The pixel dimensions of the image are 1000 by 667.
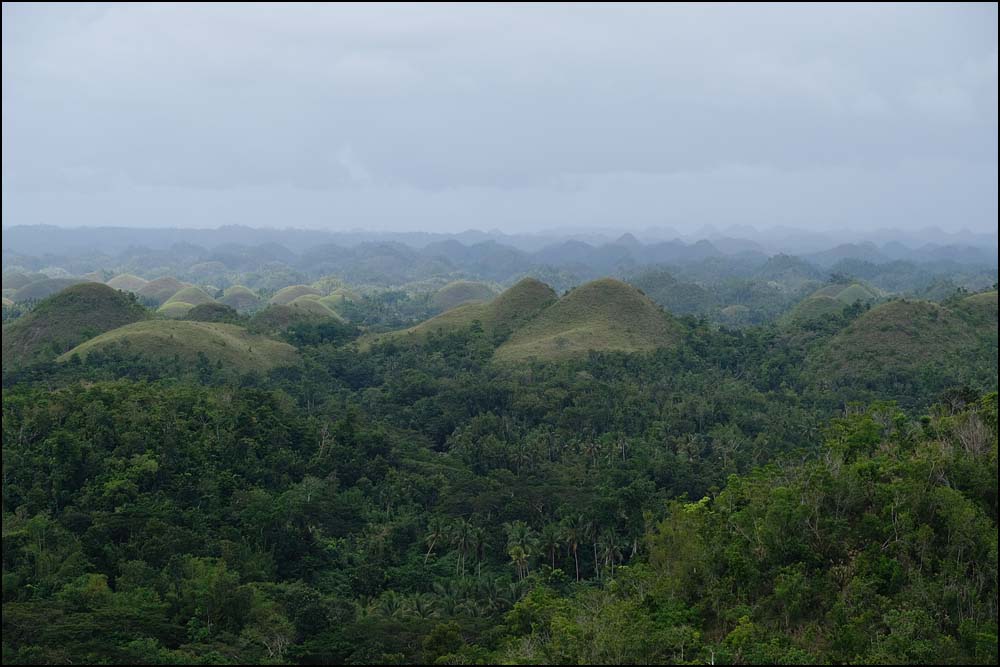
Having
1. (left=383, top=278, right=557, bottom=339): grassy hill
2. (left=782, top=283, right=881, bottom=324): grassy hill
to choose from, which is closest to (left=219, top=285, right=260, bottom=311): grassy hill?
(left=383, top=278, right=557, bottom=339): grassy hill

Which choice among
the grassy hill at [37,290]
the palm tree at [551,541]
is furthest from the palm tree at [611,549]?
the grassy hill at [37,290]

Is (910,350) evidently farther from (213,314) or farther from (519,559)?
(213,314)

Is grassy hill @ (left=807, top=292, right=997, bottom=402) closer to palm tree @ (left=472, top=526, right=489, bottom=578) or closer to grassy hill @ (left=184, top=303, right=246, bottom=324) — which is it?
palm tree @ (left=472, top=526, right=489, bottom=578)

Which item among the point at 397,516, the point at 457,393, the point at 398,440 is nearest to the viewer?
the point at 397,516

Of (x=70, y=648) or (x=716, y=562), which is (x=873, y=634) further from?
(x=70, y=648)

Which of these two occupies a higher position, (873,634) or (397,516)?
(873,634)

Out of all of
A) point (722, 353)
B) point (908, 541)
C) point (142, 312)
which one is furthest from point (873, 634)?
point (142, 312)

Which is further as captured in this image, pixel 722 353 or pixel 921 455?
pixel 722 353

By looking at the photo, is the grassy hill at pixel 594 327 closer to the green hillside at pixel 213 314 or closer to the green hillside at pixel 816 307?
the green hillside at pixel 213 314
